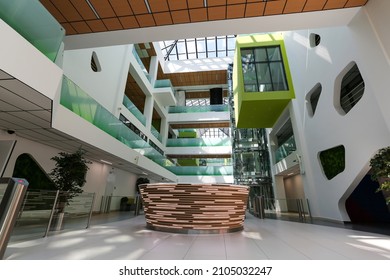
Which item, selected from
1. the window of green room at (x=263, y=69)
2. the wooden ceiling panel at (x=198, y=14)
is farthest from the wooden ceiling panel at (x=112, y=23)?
the window of green room at (x=263, y=69)

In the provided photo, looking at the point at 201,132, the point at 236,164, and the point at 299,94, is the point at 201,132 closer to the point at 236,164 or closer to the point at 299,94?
the point at 236,164

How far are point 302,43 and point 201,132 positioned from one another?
2544 centimetres

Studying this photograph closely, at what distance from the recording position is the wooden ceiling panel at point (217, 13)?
4981 millimetres

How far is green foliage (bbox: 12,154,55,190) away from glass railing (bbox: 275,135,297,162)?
11130 mm

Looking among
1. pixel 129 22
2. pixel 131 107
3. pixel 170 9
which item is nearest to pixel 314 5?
pixel 170 9

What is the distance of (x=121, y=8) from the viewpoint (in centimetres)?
507

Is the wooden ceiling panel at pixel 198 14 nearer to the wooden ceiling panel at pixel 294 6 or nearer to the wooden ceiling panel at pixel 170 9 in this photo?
the wooden ceiling panel at pixel 170 9

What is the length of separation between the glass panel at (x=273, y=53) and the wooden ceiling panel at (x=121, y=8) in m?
9.07

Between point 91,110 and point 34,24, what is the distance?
3180 mm

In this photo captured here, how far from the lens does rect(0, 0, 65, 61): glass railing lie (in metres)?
3.42

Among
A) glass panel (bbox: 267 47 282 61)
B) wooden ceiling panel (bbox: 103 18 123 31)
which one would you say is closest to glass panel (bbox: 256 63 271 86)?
glass panel (bbox: 267 47 282 61)

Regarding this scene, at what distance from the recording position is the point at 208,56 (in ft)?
74.3

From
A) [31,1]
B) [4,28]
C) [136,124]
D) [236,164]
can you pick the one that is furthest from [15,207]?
[236,164]

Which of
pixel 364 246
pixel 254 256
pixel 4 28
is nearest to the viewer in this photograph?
pixel 254 256
